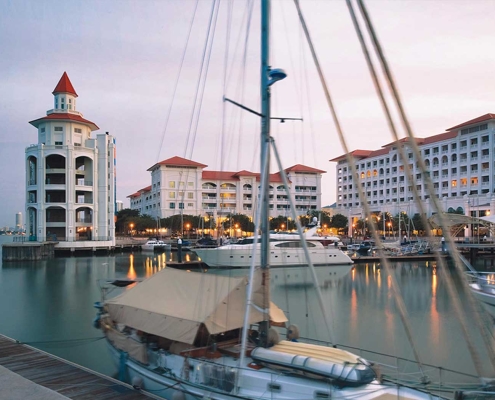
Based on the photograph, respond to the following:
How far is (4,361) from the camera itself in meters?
15.0

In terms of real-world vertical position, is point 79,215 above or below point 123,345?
above

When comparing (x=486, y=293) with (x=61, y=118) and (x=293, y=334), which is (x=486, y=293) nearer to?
(x=293, y=334)

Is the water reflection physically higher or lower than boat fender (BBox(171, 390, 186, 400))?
lower

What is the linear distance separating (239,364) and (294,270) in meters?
46.7

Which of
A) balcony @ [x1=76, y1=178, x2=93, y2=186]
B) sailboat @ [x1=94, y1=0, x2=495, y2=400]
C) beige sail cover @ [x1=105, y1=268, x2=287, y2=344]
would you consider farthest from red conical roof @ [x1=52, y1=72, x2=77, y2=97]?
sailboat @ [x1=94, y1=0, x2=495, y2=400]

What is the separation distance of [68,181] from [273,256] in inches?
1585

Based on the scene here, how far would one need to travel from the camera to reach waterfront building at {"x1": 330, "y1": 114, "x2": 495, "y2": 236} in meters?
87.9

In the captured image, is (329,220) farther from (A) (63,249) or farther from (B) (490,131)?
(A) (63,249)

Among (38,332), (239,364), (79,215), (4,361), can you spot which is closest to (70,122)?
(79,215)

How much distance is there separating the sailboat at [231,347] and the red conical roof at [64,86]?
254ft

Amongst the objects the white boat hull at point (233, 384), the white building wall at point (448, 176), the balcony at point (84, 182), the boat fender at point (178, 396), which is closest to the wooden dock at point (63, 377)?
the white boat hull at point (233, 384)

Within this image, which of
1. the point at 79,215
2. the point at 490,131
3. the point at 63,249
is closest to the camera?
the point at 63,249

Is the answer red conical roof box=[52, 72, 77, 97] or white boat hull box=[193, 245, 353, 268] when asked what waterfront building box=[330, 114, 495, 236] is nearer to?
white boat hull box=[193, 245, 353, 268]

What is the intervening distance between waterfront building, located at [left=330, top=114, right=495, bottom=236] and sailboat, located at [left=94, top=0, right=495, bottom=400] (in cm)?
6818
